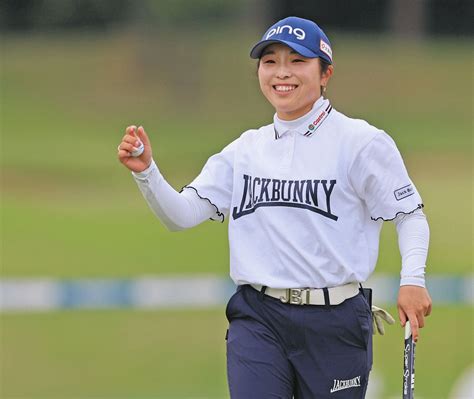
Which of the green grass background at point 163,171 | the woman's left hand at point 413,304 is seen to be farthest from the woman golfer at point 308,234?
the green grass background at point 163,171

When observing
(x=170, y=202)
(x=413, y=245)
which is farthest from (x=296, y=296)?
(x=170, y=202)

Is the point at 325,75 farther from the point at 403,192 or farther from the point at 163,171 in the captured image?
the point at 163,171

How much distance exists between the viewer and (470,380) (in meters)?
10.1

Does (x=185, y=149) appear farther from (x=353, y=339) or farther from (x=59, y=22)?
(x=353, y=339)

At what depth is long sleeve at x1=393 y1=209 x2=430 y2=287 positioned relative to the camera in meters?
4.66

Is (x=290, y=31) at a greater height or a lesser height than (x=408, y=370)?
greater

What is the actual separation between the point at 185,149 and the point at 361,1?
8.09 meters

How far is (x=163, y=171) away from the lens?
87.1 ft

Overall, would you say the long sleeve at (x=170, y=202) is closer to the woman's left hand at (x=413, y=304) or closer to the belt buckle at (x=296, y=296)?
the belt buckle at (x=296, y=296)

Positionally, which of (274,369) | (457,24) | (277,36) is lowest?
(274,369)

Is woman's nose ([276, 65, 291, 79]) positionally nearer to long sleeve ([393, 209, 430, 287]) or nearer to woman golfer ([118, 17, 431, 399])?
woman golfer ([118, 17, 431, 399])

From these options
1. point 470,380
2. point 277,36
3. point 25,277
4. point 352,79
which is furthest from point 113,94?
point 277,36

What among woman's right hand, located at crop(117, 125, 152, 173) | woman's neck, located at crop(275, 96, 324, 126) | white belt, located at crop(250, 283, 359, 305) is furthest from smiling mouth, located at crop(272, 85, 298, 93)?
white belt, located at crop(250, 283, 359, 305)

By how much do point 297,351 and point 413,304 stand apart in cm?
43
